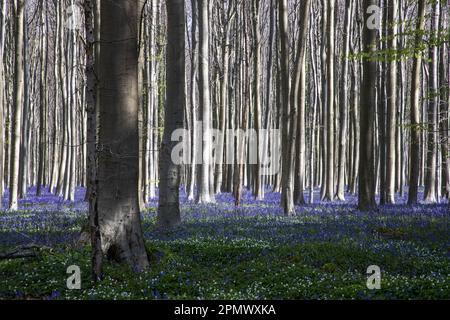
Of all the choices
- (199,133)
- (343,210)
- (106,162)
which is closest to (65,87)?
(199,133)

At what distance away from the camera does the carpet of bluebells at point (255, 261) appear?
692 cm


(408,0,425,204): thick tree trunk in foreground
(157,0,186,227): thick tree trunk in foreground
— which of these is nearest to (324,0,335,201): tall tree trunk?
(408,0,425,204): thick tree trunk in foreground

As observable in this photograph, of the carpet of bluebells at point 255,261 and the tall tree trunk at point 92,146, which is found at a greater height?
the tall tree trunk at point 92,146

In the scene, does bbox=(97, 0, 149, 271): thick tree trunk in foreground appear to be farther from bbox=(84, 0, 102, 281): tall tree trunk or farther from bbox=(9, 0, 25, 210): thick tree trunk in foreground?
bbox=(9, 0, 25, 210): thick tree trunk in foreground

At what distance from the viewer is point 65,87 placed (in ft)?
89.0

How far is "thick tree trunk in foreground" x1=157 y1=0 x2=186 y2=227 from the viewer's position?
12.6m

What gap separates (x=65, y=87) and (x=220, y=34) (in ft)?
43.4

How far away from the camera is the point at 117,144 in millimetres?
8359

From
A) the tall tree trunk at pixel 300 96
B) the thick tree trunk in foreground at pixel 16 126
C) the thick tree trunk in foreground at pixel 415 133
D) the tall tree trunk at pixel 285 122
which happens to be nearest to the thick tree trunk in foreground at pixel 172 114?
the tall tree trunk at pixel 285 122

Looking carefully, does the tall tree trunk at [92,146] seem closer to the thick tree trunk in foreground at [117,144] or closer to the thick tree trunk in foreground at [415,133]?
the thick tree trunk in foreground at [117,144]

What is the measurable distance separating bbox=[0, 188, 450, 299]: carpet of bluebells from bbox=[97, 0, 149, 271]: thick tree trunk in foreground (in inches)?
19.2

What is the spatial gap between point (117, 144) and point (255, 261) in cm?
350

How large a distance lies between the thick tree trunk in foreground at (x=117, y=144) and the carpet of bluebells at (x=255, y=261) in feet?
1.60
